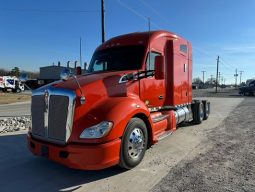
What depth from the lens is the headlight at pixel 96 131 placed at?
5230mm

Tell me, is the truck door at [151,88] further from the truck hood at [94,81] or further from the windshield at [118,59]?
the truck hood at [94,81]

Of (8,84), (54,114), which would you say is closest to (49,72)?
(8,84)

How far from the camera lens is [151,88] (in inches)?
294

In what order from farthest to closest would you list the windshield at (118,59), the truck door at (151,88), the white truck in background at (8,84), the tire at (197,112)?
the white truck in background at (8,84) → the tire at (197,112) → the windshield at (118,59) → the truck door at (151,88)

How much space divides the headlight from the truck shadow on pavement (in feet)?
2.87

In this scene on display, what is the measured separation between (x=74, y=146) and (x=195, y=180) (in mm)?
2204

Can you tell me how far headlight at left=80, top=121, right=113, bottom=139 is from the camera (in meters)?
5.23

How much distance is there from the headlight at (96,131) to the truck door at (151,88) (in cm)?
197

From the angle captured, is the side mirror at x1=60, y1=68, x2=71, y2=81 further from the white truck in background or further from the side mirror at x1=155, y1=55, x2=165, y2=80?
the white truck in background

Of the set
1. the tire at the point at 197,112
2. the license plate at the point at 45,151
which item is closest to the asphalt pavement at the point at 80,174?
the license plate at the point at 45,151

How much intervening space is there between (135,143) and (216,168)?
1690 mm

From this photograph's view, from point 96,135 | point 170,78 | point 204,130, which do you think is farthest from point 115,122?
point 204,130

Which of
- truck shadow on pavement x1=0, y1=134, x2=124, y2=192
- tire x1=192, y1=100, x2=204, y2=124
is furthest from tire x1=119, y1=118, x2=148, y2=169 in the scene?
tire x1=192, y1=100, x2=204, y2=124

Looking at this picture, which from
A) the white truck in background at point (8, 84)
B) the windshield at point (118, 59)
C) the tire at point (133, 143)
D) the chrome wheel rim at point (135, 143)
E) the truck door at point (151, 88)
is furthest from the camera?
the white truck in background at point (8, 84)
